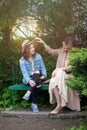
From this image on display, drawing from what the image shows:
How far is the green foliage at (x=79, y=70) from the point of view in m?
6.29

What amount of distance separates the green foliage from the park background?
1.06 feet

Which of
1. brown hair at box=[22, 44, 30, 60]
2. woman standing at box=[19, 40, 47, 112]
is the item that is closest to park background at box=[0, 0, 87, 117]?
woman standing at box=[19, 40, 47, 112]

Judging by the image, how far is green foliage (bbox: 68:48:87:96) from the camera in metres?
6.29

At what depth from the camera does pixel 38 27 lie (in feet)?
31.6

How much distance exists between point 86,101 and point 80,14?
5.94 feet

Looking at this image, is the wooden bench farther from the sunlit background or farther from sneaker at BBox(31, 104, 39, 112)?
the sunlit background

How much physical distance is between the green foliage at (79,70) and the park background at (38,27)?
1.06 feet

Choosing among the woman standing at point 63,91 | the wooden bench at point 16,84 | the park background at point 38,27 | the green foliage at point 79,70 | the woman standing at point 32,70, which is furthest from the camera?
the park background at point 38,27

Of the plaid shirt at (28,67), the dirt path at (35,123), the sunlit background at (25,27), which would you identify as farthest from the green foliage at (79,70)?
the sunlit background at (25,27)

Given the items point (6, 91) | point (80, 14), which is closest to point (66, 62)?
point (80, 14)

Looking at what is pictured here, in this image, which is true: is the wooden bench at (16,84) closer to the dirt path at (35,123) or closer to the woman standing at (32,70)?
the woman standing at (32,70)

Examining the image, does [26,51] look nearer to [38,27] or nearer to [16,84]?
[16,84]

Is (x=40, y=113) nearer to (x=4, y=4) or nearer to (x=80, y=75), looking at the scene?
(x=80, y=75)

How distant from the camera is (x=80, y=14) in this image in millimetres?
8609
